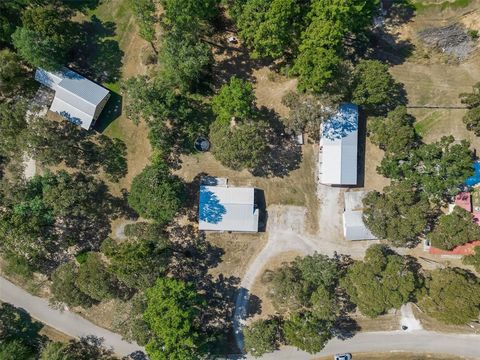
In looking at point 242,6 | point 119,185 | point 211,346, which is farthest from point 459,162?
point 119,185

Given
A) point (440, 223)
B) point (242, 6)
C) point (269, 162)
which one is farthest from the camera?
point (269, 162)

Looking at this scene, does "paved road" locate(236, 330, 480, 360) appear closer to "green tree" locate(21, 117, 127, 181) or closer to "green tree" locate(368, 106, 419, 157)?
"green tree" locate(368, 106, 419, 157)

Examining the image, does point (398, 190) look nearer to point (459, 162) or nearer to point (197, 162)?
point (459, 162)

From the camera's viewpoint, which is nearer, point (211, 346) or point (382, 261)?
point (382, 261)

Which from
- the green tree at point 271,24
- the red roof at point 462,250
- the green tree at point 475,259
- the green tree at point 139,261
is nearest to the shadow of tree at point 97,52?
the green tree at point 271,24

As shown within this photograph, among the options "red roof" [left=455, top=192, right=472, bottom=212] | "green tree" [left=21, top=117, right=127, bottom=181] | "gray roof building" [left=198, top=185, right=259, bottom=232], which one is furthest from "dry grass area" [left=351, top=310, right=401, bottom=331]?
"green tree" [left=21, top=117, right=127, bottom=181]

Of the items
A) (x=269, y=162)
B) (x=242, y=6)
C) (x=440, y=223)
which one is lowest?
(x=440, y=223)
